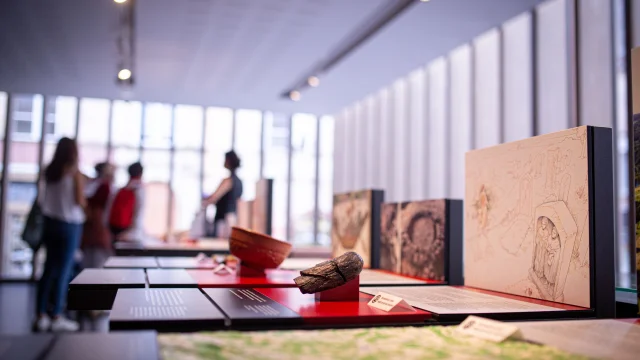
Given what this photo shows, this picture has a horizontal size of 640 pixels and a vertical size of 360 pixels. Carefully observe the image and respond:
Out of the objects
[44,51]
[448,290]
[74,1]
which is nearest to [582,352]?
[448,290]

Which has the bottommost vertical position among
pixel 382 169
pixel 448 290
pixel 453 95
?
pixel 448 290

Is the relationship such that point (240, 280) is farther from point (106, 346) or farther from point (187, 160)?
point (187, 160)

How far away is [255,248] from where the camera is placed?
6.71 ft

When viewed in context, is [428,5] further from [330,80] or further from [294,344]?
[294,344]

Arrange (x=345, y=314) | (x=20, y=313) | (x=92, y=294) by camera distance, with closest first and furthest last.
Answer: (x=345, y=314) < (x=92, y=294) < (x=20, y=313)

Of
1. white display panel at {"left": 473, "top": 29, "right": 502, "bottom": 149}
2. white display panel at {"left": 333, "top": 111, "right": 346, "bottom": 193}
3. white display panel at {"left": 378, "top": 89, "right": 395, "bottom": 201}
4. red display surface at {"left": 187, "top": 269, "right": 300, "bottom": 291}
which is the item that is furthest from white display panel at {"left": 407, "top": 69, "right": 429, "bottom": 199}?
red display surface at {"left": 187, "top": 269, "right": 300, "bottom": 291}

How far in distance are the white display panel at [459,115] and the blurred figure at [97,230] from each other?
3.75 m

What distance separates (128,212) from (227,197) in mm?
1040

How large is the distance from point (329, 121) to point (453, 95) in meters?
4.27

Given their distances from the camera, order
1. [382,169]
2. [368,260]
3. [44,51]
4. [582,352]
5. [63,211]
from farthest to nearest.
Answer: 1. [382,169]
2. [44,51]
3. [63,211]
4. [368,260]
5. [582,352]

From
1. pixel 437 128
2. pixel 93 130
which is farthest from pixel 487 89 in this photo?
pixel 93 130

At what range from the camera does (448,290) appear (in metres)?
1.67

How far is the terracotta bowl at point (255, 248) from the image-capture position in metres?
2.05
